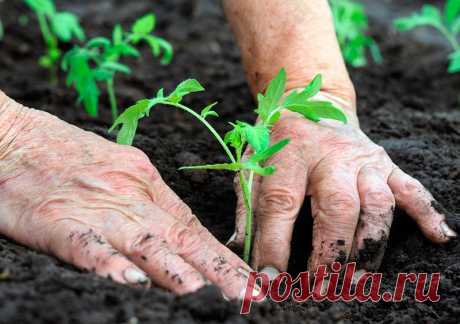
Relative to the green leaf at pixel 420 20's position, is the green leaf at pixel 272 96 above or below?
below

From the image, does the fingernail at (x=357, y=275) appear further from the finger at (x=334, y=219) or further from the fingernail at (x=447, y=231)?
the fingernail at (x=447, y=231)

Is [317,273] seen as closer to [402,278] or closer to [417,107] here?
[402,278]

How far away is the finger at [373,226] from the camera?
200 cm

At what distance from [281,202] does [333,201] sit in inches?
5.8

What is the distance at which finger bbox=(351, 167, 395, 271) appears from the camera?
1996 millimetres

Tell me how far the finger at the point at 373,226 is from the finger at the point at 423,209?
0.06 metres

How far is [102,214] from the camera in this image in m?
1.76

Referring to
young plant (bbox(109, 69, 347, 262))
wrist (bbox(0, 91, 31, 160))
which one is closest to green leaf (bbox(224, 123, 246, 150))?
young plant (bbox(109, 69, 347, 262))

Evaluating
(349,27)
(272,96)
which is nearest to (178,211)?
(272,96)

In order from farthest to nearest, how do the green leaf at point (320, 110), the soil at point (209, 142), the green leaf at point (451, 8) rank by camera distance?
the green leaf at point (451, 8) < the green leaf at point (320, 110) < the soil at point (209, 142)

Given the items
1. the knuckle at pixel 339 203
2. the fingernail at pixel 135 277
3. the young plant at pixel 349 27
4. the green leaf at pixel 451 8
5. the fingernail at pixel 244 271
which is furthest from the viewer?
the young plant at pixel 349 27

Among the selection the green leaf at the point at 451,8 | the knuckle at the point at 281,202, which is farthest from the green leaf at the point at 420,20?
the knuckle at the point at 281,202

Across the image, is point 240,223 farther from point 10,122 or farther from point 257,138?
point 10,122

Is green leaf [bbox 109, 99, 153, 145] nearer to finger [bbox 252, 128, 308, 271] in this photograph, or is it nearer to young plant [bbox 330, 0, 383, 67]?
finger [bbox 252, 128, 308, 271]
